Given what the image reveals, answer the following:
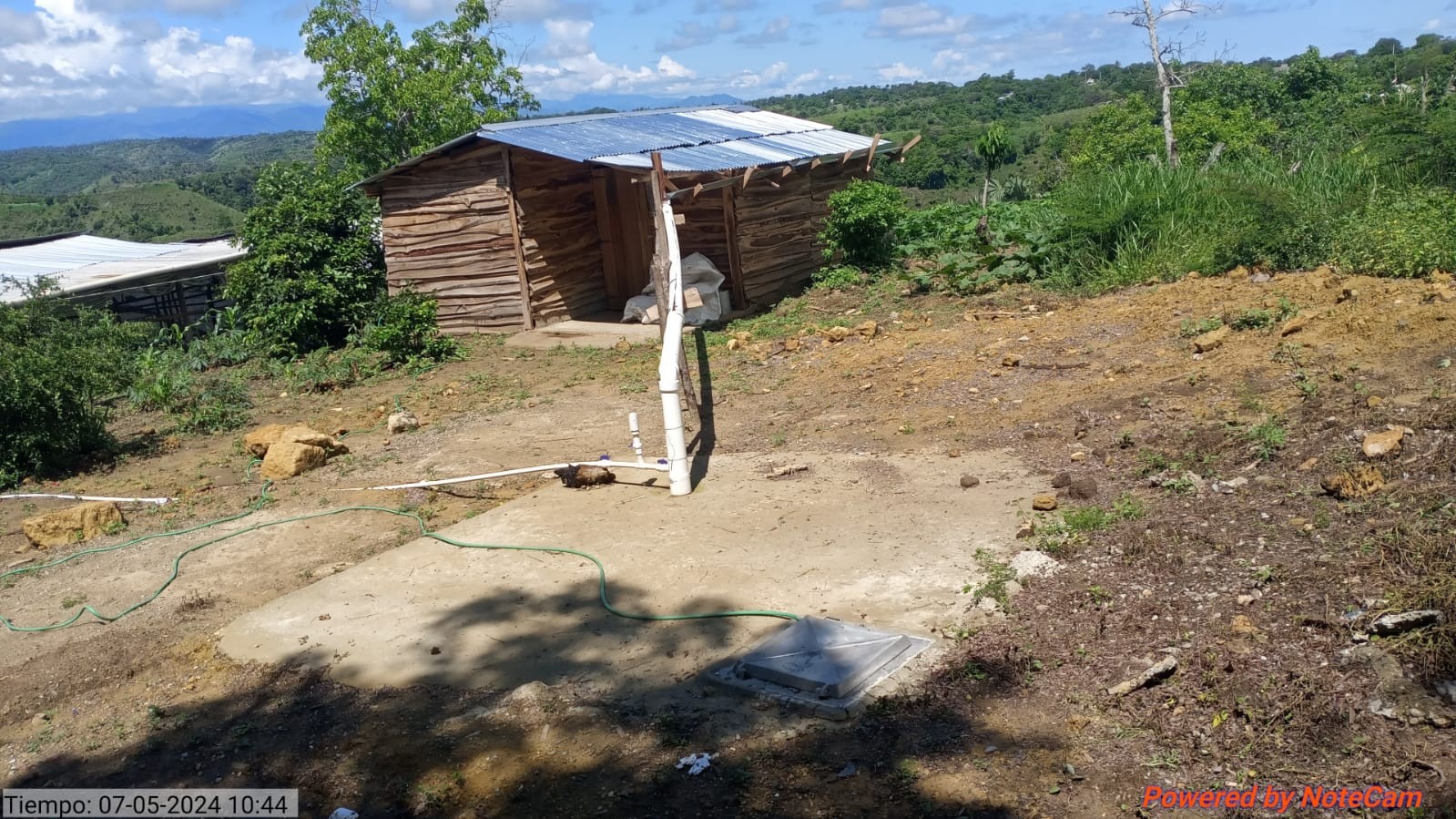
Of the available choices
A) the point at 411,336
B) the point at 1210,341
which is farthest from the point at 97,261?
the point at 1210,341

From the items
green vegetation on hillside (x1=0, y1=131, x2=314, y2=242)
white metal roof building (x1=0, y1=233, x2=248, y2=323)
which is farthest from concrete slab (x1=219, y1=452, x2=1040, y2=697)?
green vegetation on hillside (x1=0, y1=131, x2=314, y2=242)

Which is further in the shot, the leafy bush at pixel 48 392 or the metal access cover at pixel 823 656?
the leafy bush at pixel 48 392

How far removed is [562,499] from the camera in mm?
7227

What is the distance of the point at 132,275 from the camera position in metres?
16.2

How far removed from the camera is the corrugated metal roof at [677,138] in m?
13.4

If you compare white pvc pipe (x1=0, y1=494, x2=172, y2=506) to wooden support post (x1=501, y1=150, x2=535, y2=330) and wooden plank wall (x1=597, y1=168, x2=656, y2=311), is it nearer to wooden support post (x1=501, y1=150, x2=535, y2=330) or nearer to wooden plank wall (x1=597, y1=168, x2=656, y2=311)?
wooden support post (x1=501, y1=150, x2=535, y2=330)

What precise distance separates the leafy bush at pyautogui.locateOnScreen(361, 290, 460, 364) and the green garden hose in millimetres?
4815

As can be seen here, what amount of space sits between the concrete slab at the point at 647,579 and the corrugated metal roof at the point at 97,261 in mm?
10403

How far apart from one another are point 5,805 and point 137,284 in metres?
13.8

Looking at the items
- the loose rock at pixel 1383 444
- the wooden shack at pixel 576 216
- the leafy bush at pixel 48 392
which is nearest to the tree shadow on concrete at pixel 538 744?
the loose rock at pixel 1383 444

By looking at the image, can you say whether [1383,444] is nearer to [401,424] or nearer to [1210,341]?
[1210,341]

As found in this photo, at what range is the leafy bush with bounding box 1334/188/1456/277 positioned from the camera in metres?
9.42

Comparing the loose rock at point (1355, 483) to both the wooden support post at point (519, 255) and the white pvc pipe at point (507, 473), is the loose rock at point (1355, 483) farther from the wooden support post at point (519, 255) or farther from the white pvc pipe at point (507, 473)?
the wooden support post at point (519, 255)

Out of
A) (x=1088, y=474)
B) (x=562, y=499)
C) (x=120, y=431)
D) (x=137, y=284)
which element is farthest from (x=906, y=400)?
(x=137, y=284)
